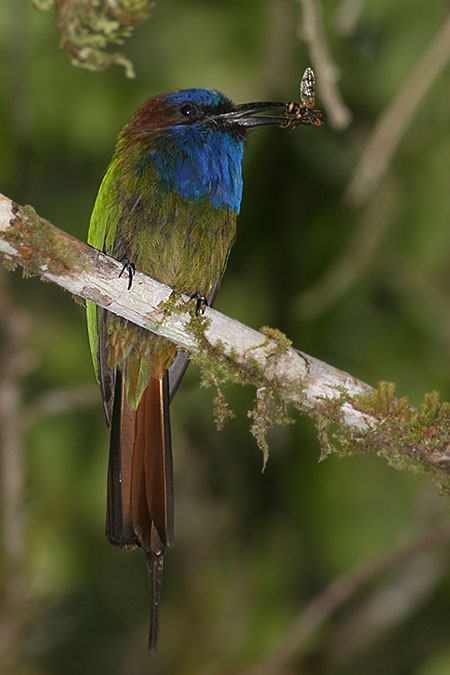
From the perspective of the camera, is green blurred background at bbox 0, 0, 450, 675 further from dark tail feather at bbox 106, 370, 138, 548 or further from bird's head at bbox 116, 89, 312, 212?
dark tail feather at bbox 106, 370, 138, 548

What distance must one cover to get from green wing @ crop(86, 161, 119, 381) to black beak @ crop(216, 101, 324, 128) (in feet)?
1.30

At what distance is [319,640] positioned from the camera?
417cm

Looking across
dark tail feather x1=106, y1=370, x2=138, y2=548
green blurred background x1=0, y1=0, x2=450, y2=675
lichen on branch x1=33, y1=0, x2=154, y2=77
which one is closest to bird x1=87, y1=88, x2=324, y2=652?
dark tail feather x1=106, y1=370, x2=138, y2=548

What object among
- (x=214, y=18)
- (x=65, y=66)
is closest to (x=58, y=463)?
(x=65, y=66)

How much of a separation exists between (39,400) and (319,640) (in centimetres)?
154

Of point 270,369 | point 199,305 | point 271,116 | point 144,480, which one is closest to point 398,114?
point 271,116

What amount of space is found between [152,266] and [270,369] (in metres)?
0.58

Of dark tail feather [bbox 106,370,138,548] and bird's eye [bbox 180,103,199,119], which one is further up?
bird's eye [bbox 180,103,199,119]

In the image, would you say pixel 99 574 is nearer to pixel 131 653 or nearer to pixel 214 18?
pixel 131 653

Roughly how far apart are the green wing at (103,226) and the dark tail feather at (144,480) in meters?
0.16

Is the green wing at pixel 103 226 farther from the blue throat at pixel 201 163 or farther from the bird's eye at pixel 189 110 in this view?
the bird's eye at pixel 189 110

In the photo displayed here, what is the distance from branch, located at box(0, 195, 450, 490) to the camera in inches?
89.6

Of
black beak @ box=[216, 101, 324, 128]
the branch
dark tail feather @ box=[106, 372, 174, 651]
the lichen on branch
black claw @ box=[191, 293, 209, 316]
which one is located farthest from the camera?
black beak @ box=[216, 101, 324, 128]

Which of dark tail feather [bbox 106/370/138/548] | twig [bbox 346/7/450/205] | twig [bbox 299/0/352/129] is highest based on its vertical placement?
twig [bbox 346/7/450/205]
